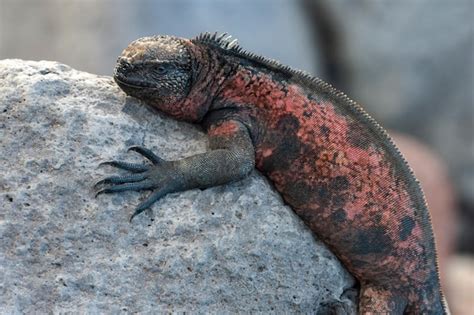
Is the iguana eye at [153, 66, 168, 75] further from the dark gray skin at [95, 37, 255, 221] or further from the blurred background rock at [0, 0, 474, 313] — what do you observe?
the blurred background rock at [0, 0, 474, 313]

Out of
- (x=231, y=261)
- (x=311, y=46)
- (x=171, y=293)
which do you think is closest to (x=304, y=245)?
(x=231, y=261)

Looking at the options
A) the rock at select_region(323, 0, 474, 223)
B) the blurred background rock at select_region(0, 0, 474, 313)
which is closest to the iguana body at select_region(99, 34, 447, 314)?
the blurred background rock at select_region(0, 0, 474, 313)

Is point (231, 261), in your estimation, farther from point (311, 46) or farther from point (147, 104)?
point (311, 46)

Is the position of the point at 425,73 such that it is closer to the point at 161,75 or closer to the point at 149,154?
the point at 161,75

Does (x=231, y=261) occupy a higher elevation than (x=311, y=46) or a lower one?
lower

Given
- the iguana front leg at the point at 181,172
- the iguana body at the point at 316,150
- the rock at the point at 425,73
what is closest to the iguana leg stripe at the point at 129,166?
the iguana front leg at the point at 181,172

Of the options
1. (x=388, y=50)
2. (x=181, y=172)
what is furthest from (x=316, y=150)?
(x=388, y=50)
